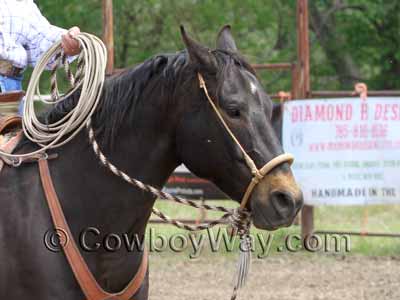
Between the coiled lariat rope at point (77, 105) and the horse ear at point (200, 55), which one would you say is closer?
the horse ear at point (200, 55)

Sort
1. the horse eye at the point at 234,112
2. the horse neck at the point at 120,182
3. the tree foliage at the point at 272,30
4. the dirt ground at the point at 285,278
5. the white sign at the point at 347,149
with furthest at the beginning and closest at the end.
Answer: the tree foliage at the point at 272,30 < the white sign at the point at 347,149 < the dirt ground at the point at 285,278 < the horse neck at the point at 120,182 < the horse eye at the point at 234,112

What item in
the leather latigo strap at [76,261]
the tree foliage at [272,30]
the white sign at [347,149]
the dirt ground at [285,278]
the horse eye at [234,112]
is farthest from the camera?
the tree foliage at [272,30]

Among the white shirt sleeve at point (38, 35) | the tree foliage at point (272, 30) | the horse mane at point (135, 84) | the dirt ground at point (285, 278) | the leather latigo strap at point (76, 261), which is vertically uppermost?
the tree foliage at point (272, 30)

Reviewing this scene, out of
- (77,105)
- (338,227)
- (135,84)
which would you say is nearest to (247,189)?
(135,84)

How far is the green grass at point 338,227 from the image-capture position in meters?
8.75

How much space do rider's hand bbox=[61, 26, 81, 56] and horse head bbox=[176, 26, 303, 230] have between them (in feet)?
2.31

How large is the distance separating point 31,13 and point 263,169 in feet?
5.54

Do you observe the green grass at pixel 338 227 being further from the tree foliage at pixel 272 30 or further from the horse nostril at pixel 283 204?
the horse nostril at pixel 283 204

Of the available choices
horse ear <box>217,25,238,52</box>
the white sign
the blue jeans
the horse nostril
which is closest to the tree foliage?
the white sign

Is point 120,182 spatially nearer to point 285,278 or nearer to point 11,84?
point 11,84

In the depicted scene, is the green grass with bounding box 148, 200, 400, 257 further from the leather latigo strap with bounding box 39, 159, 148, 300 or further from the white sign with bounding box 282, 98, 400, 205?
the leather latigo strap with bounding box 39, 159, 148, 300

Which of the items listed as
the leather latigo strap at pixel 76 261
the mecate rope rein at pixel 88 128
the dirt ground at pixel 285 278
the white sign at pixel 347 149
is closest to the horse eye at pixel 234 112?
the mecate rope rein at pixel 88 128

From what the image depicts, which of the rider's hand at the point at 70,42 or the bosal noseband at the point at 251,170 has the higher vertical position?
the rider's hand at the point at 70,42

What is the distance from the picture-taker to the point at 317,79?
16812mm
